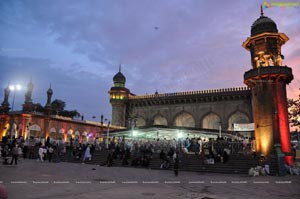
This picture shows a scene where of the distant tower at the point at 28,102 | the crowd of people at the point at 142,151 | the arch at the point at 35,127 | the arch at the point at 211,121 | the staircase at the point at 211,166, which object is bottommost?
the staircase at the point at 211,166

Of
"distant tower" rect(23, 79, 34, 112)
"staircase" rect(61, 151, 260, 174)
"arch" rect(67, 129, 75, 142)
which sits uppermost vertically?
"distant tower" rect(23, 79, 34, 112)

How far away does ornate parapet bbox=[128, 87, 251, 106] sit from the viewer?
3762cm

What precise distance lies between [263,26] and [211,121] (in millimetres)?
18327

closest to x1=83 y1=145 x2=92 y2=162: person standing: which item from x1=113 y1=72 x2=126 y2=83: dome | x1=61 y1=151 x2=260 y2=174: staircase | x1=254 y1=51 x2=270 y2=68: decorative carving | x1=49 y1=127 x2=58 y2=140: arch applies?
x1=61 y1=151 x2=260 y2=174: staircase

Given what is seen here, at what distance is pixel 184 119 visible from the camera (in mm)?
41250

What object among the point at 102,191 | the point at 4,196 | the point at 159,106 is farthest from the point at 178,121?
the point at 4,196

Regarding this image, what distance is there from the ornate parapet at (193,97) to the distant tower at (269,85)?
13521mm

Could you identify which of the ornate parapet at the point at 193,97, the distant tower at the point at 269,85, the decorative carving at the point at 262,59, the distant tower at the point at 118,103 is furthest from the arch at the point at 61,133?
the decorative carving at the point at 262,59

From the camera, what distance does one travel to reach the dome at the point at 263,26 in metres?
23.8

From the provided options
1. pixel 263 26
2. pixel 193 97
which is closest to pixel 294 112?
pixel 263 26

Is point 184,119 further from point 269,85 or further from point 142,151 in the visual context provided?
point 142,151

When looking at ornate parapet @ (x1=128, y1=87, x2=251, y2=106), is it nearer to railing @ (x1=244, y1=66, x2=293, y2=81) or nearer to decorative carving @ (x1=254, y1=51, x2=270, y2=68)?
decorative carving @ (x1=254, y1=51, x2=270, y2=68)

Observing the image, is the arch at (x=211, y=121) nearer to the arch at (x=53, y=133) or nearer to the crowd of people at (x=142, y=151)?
the crowd of people at (x=142, y=151)

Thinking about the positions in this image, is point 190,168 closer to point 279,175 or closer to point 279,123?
point 279,175
